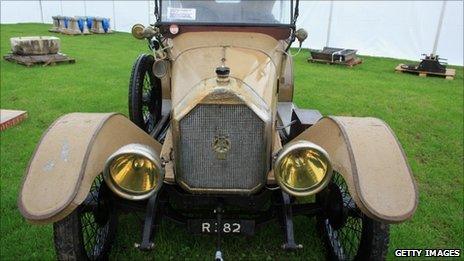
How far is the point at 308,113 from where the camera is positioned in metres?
4.40

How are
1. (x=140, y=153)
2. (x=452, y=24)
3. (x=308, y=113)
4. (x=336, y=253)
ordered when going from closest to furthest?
(x=140, y=153) → (x=336, y=253) → (x=308, y=113) → (x=452, y=24)

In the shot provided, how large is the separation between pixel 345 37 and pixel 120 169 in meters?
14.0

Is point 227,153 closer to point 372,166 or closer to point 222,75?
point 222,75

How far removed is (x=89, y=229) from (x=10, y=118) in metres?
3.50

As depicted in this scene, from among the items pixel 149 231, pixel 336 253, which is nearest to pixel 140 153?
pixel 149 231

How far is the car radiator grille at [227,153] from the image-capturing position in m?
2.28

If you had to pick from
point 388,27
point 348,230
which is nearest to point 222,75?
point 348,230

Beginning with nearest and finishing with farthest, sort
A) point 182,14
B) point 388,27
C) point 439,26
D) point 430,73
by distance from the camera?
point 182,14 → point 430,73 → point 439,26 → point 388,27

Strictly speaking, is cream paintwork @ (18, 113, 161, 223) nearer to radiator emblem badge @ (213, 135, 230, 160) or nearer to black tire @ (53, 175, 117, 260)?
black tire @ (53, 175, 117, 260)

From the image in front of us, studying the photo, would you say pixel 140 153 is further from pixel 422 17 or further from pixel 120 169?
pixel 422 17

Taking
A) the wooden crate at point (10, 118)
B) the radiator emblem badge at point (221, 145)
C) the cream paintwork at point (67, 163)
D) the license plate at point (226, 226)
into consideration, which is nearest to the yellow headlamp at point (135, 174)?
the cream paintwork at point (67, 163)

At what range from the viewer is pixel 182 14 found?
3.66 m

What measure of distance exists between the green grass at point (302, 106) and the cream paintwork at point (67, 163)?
41.3 inches

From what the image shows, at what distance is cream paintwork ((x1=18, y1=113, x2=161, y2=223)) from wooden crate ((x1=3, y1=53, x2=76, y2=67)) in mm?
8670
